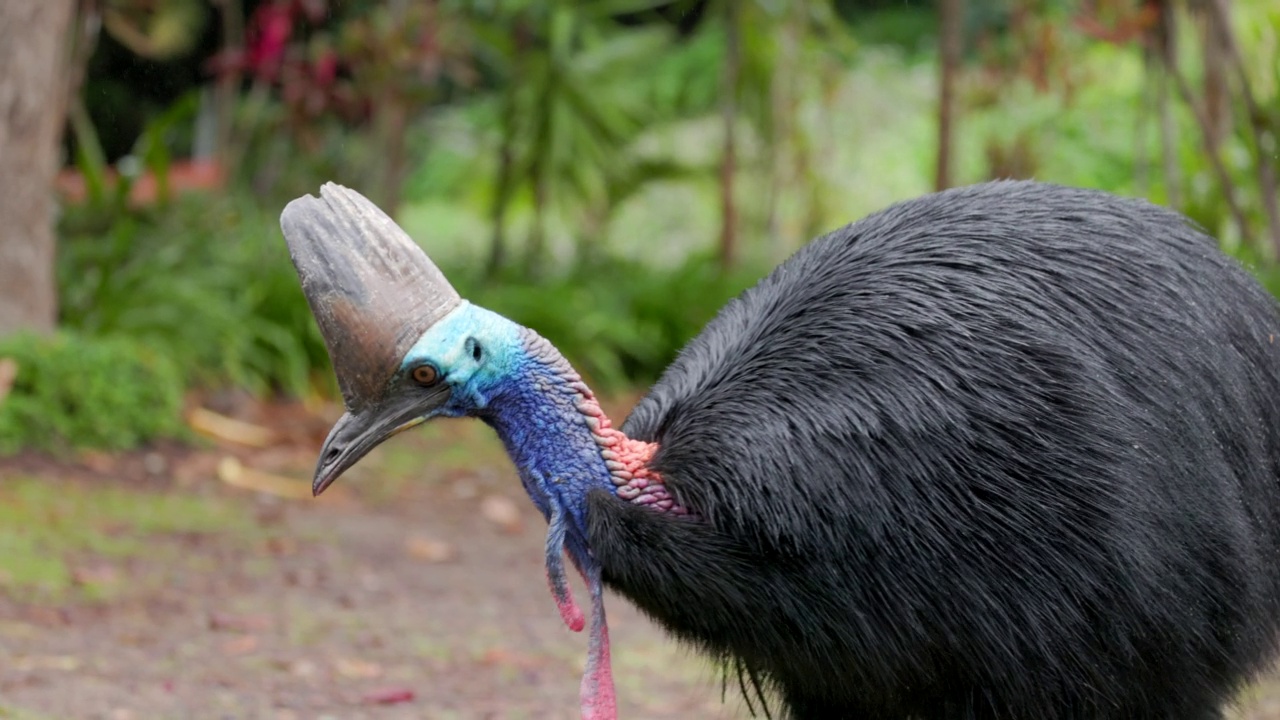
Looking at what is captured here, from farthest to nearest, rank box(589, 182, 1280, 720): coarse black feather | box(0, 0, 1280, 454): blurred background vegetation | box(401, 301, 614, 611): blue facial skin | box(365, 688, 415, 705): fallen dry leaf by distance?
box(0, 0, 1280, 454): blurred background vegetation, box(365, 688, 415, 705): fallen dry leaf, box(401, 301, 614, 611): blue facial skin, box(589, 182, 1280, 720): coarse black feather

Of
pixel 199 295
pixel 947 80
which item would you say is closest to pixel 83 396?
pixel 199 295

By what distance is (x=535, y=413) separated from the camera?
2695 mm

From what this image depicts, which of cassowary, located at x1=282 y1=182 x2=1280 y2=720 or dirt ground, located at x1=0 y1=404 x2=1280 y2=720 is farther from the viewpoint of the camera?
dirt ground, located at x1=0 y1=404 x2=1280 y2=720

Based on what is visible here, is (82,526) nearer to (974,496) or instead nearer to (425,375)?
(425,375)

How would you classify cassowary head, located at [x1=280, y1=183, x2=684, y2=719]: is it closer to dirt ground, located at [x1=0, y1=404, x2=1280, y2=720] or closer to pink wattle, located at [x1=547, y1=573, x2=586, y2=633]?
pink wattle, located at [x1=547, y1=573, x2=586, y2=633]

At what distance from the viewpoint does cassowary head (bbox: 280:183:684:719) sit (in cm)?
256

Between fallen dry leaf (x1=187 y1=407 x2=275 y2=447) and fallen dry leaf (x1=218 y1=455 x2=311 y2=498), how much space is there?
39cm

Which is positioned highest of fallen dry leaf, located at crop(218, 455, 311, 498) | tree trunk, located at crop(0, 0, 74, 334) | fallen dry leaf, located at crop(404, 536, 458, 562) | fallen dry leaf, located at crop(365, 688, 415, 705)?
tree trunk, located at crop(0, 0, 74, 334)

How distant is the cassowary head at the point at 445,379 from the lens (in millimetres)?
2564

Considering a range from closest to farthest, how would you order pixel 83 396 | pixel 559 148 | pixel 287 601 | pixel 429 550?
pixel 287 601 < pixel 429 550 < pixel 83 396 < pixel 559 148

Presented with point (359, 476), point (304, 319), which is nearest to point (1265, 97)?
point (359, 476)

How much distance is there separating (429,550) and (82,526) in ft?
4.10

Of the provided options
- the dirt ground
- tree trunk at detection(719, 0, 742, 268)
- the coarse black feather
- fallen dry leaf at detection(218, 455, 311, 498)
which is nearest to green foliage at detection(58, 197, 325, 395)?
the dirt ground

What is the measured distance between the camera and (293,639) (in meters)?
4.55
